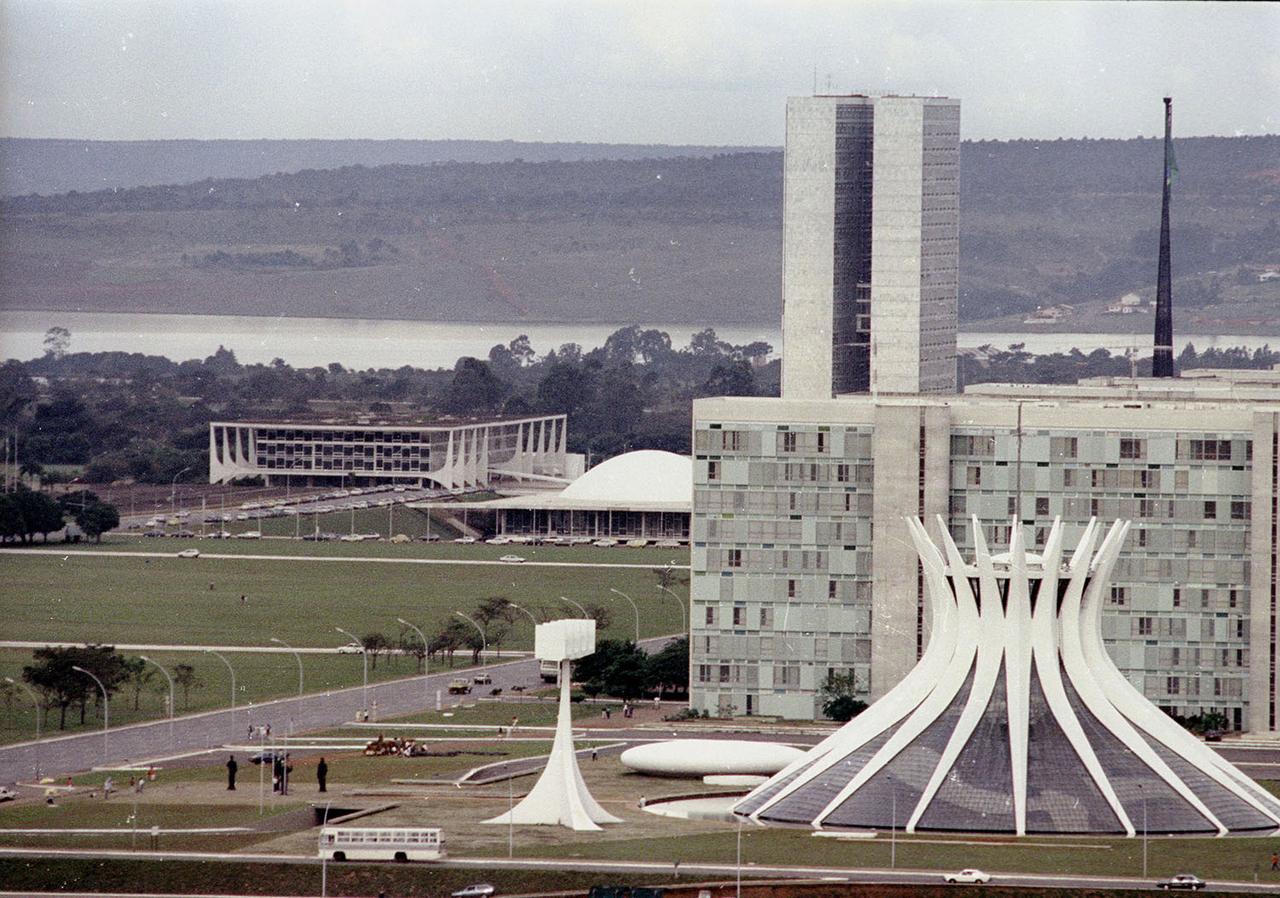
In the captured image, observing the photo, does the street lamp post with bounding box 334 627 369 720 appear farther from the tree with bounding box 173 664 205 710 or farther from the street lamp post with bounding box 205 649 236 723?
the tree with bounding box 173 664 205 710

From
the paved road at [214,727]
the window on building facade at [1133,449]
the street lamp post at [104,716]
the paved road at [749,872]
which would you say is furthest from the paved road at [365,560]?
the paved road at [749,872]

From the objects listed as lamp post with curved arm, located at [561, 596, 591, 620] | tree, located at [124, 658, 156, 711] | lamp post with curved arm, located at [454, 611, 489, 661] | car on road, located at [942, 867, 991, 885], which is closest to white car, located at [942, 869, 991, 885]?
car on road, located at [942, 867, 991, 885]

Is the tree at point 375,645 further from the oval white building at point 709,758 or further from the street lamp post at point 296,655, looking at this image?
the oval white building at point 709,758

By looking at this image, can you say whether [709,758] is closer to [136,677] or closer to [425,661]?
[136,677]

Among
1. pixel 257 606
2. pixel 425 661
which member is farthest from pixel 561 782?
pixel 257 606

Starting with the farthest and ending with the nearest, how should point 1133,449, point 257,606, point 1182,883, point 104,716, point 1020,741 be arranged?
point 257,606, point 104,716, point 1133,449, point 1020,741, point 1182,883

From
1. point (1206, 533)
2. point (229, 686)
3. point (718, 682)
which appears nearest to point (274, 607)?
point (229, 686)
